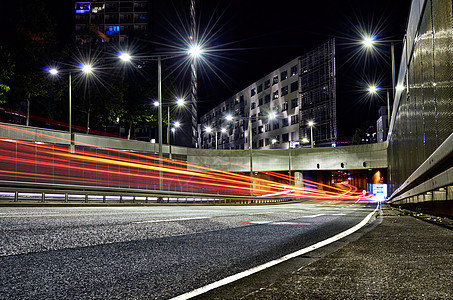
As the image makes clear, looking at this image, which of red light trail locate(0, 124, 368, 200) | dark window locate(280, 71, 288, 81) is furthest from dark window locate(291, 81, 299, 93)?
red light trail locate(0, 124, 368, 200)

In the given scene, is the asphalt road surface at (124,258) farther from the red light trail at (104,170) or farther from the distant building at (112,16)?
the distant building at (112,16)

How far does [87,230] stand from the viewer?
5426 millimetres

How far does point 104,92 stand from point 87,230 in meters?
44.1

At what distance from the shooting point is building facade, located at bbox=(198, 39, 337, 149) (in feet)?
246

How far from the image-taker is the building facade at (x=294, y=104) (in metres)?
74.9

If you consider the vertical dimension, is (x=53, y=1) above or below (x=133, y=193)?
above

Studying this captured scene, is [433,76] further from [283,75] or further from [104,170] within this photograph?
[283,75]

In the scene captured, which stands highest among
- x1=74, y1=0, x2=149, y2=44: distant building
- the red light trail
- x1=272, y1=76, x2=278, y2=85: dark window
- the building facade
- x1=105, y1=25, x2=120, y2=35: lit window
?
x1=74, y1=0, x2=149, y2=44: distant building

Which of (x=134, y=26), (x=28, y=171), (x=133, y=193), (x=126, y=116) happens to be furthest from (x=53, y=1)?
(x=133, y=193)

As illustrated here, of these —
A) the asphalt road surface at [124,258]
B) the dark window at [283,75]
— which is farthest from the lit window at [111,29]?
the asphalt road surface at [124,258]

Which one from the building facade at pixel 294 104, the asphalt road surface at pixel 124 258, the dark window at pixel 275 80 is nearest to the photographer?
the asphalt road surface at pixel 124 258

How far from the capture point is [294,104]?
85.9m

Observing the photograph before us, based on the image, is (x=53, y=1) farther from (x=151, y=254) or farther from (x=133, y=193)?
(x=151, y=254)

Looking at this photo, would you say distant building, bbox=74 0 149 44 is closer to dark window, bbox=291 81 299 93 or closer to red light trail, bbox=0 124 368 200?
dark window, bbox=291 81 299 93
